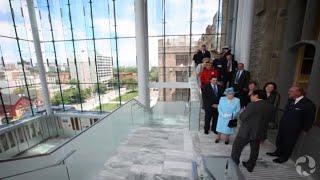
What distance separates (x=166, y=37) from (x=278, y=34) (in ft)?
22.8

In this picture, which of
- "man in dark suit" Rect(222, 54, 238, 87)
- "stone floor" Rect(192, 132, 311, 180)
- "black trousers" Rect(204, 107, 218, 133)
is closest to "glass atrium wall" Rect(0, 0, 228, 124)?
"man in dark suit" Rect(222, 54, 238, 87)

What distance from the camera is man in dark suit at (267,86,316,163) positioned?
293 centimetres

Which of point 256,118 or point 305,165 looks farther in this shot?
point 305,165

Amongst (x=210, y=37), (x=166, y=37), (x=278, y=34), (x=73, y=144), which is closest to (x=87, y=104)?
(x=166, y=37)

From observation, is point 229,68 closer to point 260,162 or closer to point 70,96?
point 260,162

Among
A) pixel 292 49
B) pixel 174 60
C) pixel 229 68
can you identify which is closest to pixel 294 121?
pixel 292 49

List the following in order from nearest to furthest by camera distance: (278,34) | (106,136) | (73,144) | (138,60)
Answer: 1. (73,144)
2. (106,136)
3. (278,34)
4. (138,60)

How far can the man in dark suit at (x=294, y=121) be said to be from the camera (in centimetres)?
293

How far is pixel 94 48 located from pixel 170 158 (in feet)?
31.5

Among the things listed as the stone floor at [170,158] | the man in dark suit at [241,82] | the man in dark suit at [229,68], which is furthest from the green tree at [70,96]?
the man in dark suit at [241,82]

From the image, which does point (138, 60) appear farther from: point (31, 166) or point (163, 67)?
point (31, 166)

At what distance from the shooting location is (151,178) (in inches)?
127

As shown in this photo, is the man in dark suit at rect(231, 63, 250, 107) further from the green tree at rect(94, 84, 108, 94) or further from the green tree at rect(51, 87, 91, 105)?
the green tree at rect(51, 87, 91, 105)

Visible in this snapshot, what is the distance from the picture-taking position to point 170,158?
379 centimetres
